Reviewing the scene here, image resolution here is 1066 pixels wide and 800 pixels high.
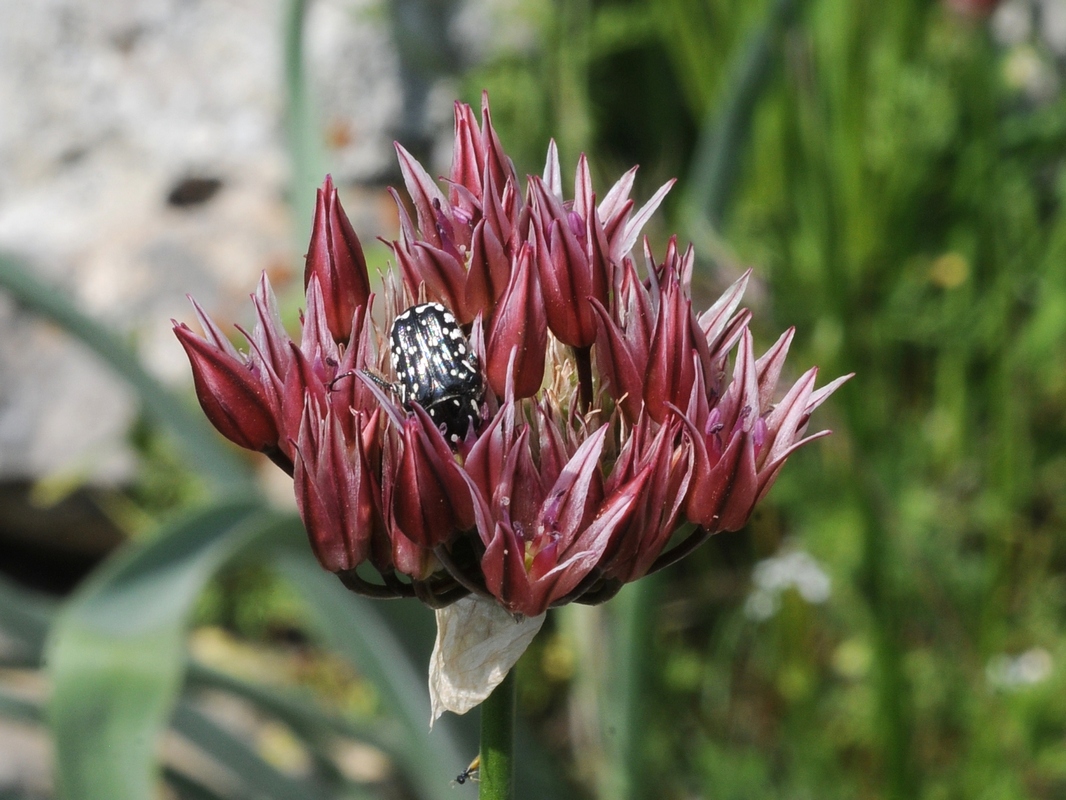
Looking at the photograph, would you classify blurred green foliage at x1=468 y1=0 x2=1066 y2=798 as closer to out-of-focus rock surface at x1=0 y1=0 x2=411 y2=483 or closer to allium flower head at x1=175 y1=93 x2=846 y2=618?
out-of-focus rock surface at x1=0 y1=0 x2=411 y2=483

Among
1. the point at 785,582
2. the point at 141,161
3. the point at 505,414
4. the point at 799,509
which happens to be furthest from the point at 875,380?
the point at 141,161

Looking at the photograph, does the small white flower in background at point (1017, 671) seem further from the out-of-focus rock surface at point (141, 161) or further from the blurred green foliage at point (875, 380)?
the out-of-focus rock surface at point (141, 161)

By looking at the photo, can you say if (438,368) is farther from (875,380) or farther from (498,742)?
(875,380)

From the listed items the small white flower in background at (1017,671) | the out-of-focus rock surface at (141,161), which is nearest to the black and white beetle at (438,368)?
the small white flower in background at (1017,671)

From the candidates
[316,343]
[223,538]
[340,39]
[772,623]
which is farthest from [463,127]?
[340,39]

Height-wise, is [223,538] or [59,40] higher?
[59,40]

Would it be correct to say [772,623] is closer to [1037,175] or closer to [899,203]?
[899,203]
